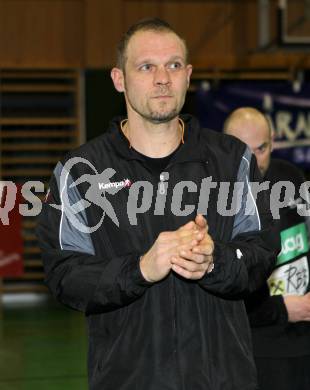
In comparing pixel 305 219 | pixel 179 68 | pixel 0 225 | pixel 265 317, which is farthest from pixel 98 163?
pixel 0 225

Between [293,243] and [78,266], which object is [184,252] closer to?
[78,266]

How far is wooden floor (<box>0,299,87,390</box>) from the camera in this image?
244 inches

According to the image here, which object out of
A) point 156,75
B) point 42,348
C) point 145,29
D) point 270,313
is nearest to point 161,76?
point 156,75

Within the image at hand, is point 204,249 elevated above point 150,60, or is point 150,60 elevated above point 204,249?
point 150,60

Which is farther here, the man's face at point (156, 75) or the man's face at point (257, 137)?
the man's face at point (257, 137)

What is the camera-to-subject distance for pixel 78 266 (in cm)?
226

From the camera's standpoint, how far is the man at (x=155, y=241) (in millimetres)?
2240

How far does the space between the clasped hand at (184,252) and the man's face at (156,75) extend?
43 centimetres

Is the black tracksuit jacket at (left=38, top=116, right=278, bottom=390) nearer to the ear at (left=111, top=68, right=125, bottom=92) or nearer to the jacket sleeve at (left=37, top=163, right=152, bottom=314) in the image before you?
the jacket sleeve at (left=37, top=163, right=152, bottom=314)

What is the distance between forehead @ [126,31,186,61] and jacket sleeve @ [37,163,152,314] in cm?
41

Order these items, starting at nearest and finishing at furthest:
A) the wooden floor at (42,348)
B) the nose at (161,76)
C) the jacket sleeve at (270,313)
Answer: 1. the nose at (161,76)
2. the jacket sleeve at (270,313)
3. the wooden floor at (42,348)

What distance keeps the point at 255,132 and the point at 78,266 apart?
1.70 metres

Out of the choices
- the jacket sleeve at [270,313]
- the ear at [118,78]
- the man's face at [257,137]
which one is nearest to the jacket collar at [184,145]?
the ear at [118,78]

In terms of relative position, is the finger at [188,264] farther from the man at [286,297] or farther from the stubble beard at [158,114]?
the man at [286,297]
